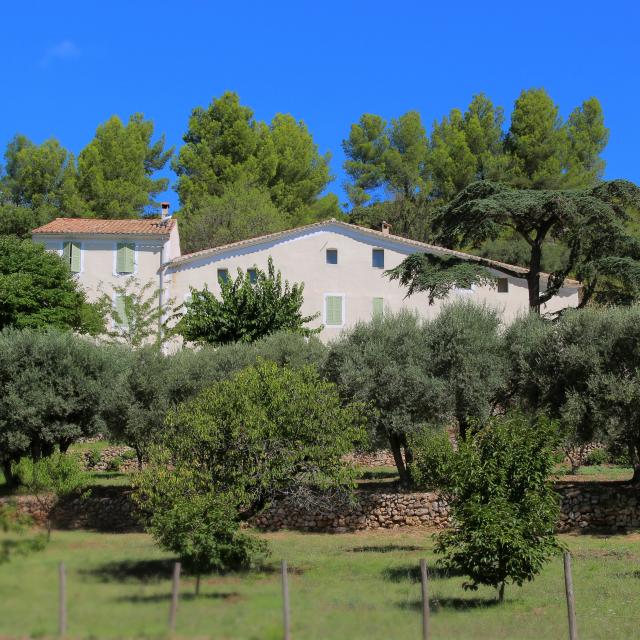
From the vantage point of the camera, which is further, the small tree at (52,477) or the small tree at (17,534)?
the small tree at (52,477)

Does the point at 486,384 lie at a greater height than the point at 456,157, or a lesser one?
lesser

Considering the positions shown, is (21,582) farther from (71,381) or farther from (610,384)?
(71,381)

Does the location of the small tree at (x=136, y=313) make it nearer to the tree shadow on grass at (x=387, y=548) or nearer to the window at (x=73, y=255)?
the window at (x=73, y=255)

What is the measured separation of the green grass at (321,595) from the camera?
309 inches

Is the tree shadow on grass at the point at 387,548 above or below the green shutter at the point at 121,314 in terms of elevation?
below

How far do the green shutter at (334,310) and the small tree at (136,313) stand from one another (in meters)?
8.02

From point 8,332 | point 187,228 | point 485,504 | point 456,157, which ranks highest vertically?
point 456,157

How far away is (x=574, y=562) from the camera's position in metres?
22.2

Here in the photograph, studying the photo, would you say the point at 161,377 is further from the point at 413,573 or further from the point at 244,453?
the point at 413,573

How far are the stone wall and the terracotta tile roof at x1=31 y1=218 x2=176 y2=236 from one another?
74.2 feet

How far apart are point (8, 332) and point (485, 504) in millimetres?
21223

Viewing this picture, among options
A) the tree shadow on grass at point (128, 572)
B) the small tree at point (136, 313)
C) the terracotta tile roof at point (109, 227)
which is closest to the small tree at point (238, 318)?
the small tree at point (136, 313)

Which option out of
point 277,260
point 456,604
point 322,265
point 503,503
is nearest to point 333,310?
point 322,265

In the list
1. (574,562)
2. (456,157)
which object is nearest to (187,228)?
(456,157)
